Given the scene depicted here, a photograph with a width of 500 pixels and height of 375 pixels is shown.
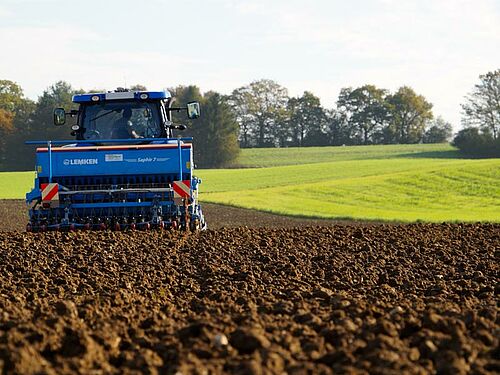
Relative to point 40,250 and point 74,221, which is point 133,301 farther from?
point 74,221

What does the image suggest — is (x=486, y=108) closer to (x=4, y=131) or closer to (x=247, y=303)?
(x=4, y=131)

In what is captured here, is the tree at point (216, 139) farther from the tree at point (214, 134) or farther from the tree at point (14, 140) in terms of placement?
the tree at point (14, 140)

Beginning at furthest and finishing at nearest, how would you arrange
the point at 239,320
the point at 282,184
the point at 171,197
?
the point at 282,184, the point at 171,197, the point at 239,320

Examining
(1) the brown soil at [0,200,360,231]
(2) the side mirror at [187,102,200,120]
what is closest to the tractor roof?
(2) the side mirror at [187,102,200,120]

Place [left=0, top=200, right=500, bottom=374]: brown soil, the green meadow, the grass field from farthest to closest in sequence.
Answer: the grass field < the green meadow < [left=0, top=200, right=500, bottom=374]: brown soil

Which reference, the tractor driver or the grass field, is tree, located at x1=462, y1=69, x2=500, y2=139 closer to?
the grass field

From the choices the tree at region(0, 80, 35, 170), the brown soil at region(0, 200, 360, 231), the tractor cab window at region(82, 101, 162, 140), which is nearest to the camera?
the tractor cab window at region(82, 101, 162, 140)

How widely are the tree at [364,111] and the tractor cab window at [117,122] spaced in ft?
242

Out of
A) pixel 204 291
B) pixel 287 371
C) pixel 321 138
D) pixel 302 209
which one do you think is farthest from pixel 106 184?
pixel 321 138

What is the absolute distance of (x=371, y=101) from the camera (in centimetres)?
9288

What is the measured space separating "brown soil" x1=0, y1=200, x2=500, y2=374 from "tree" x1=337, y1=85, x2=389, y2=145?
249ft

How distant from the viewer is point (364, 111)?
92.1m

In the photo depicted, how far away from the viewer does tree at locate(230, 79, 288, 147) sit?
89.4 meters

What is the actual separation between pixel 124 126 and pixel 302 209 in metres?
Answer: 14.7
